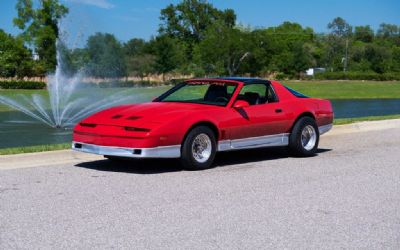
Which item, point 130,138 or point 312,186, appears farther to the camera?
point 130,138

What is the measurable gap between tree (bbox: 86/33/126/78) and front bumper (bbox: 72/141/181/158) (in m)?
22.7

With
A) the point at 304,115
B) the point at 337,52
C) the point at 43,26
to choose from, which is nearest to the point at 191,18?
the point at 337,52

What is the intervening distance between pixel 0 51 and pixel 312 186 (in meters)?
49.5

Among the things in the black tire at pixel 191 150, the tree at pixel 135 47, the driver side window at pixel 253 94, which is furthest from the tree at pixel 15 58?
the black tire at pixel 191 150

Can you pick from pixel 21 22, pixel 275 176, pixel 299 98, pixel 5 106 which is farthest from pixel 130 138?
pixel 21 22

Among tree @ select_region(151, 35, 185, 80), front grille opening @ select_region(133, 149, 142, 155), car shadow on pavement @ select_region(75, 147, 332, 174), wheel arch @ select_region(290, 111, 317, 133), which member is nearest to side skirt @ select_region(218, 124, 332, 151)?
wheel arch @ select_region(290, 111, 317, 133)

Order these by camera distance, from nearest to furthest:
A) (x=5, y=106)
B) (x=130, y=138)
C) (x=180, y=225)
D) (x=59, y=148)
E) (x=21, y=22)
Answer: (x=180, y=225) → (x=130, y=138) → (x=59, y=148) → (x=5, y=106) → (x=21, y=22)

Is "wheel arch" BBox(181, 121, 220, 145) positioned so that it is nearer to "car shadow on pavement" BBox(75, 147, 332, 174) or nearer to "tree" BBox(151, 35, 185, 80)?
"car shadow on pavement" BBox(75, 147, 332, 174)

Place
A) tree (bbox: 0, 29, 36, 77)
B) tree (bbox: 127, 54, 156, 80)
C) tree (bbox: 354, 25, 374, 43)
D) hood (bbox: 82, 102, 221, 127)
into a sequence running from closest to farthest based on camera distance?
hood (bbox: 82, 102, 221, 127), tree (bbox: 0, 29, 36, 77), tree (bbox: 127, 54, 156, 80), tree (bbox: 354, 25, 374, 43)

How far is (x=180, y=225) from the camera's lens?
606 centimetres

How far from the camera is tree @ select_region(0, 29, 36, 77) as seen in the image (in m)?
52.5

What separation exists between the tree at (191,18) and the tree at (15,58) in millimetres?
58116

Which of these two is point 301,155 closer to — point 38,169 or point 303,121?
point 303,121

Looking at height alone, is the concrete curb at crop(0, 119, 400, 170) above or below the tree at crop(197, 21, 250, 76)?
below
